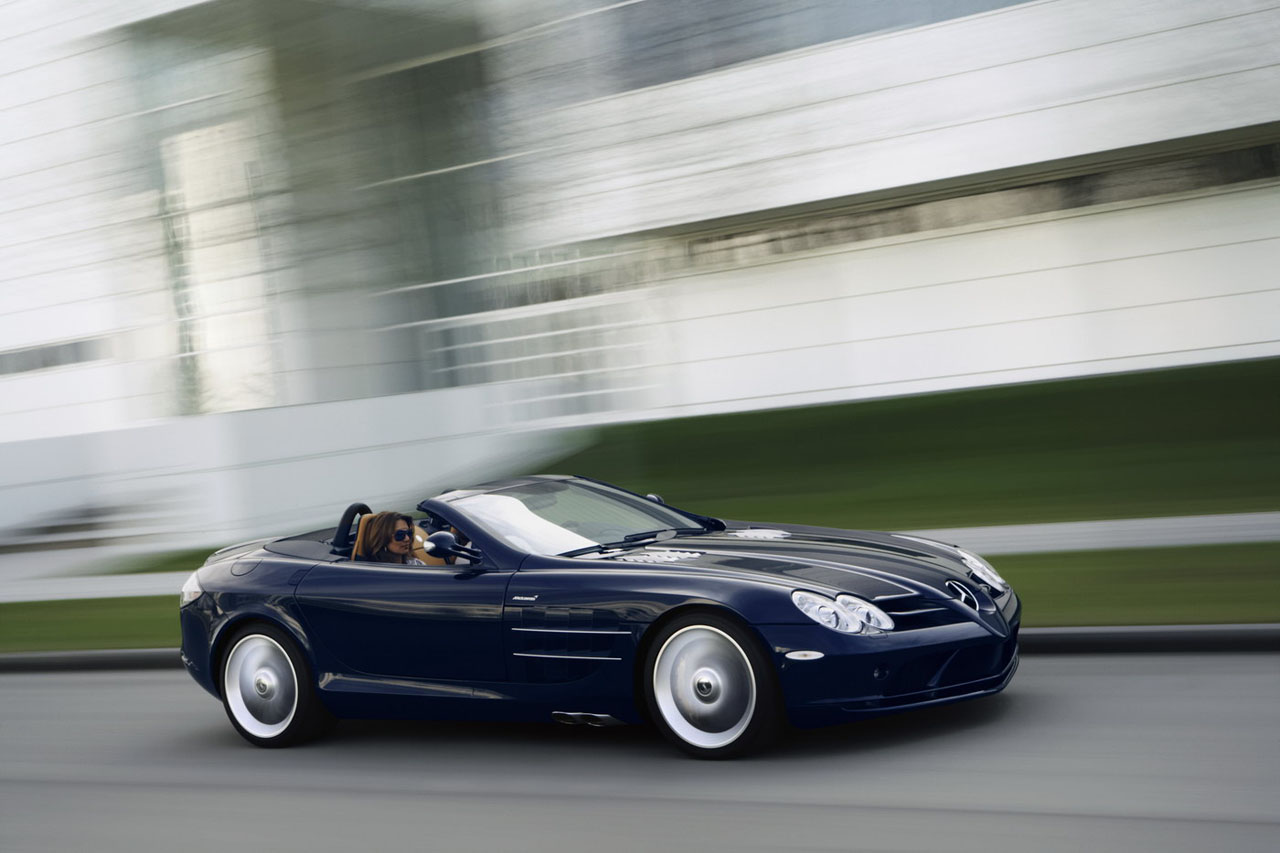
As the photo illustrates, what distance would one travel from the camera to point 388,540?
6.84 m

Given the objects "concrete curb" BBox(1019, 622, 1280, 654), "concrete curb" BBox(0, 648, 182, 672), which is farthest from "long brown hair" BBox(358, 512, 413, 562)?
"concrete curb" BBox(0, 648, 182, 672)

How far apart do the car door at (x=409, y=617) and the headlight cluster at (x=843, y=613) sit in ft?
4.60

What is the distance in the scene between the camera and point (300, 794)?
6.01 meters

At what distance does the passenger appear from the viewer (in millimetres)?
6809

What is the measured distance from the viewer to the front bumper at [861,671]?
5.45 m

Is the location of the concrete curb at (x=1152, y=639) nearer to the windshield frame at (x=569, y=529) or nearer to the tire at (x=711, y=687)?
the windshield frame at (x=569, y=529)

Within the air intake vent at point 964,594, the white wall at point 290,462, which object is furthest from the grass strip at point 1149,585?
the white wall at point 290,462

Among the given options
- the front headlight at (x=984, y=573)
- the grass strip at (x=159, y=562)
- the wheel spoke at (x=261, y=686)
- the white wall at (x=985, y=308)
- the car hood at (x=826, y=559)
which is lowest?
→ the grass strip at (x=159, y=562)

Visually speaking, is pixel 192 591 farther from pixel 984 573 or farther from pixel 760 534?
pixel 984 573

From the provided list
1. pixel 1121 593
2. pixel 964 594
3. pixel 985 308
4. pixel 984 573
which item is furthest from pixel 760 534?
pixel 985 308

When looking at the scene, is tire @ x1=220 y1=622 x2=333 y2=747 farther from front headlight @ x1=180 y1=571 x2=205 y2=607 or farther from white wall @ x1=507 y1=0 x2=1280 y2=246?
white wall @ x1=507 y1=0 x2=1280 y2=246

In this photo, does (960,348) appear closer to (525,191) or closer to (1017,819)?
(525,191)

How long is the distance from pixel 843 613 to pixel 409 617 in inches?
80.7

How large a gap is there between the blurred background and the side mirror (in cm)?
886
